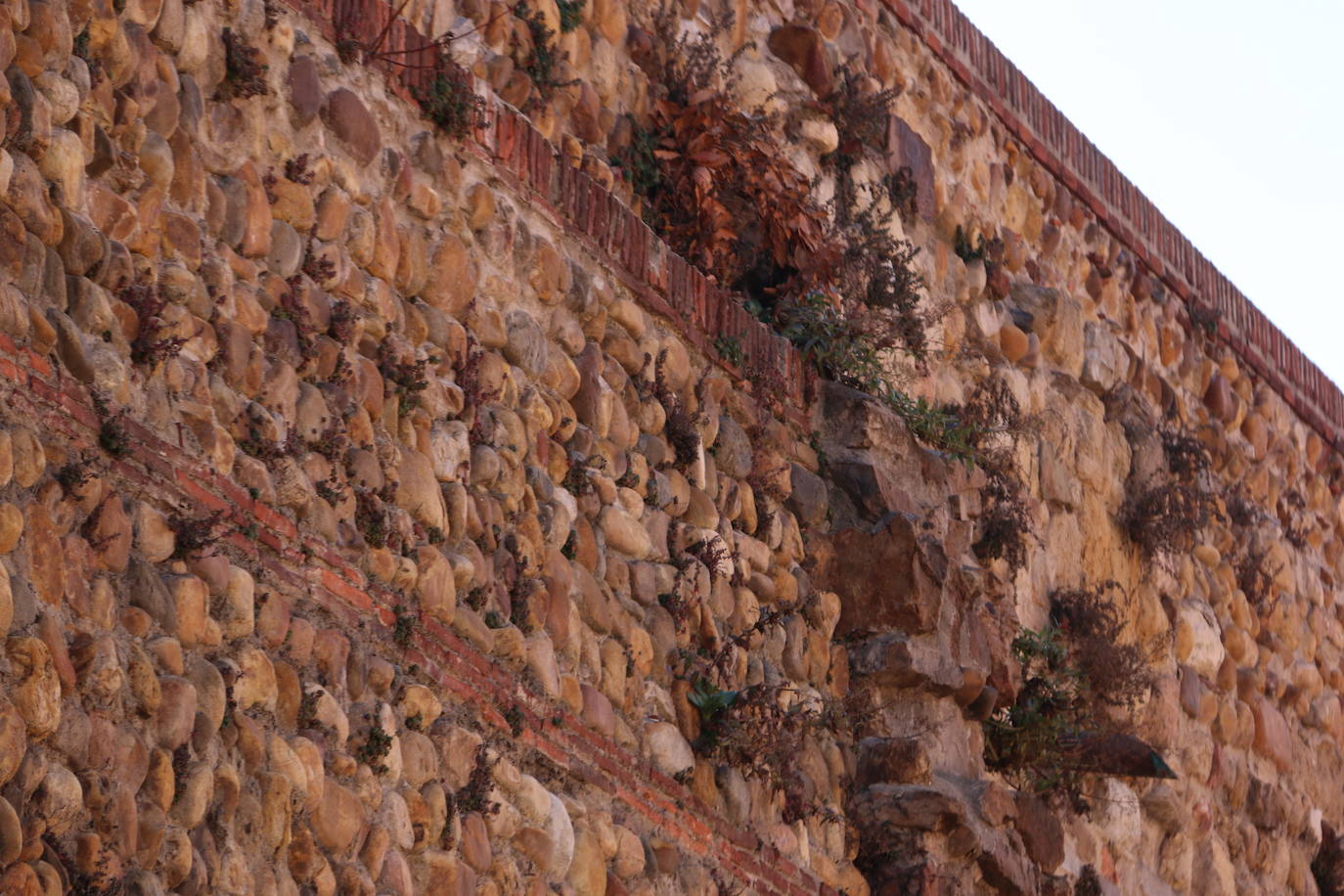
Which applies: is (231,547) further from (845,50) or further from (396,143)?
(845,50)

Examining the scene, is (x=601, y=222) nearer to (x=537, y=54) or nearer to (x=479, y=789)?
(x=537, y=54)

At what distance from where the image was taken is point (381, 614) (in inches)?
183

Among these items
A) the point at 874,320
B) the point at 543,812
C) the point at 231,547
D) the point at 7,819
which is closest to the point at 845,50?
the point at 874,320

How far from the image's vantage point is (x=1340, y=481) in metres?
11.9

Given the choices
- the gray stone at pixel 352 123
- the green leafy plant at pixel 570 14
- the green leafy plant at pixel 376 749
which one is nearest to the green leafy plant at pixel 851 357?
the green leafy plant at pixel 570 14

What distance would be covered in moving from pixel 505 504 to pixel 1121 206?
558cm

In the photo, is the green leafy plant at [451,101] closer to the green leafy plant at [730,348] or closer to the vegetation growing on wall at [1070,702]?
the green leafy plant at [730,348]

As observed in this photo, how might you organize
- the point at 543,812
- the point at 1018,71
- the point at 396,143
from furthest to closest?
the point at 1018,71
the point at 396,143
the point at 543,812

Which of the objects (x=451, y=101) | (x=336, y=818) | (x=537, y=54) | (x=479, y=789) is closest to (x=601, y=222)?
(x=537, y=54)

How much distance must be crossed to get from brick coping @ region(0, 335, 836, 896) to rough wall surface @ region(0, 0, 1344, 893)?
1 centimetres

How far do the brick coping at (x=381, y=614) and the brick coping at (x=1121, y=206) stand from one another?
4.07 meters

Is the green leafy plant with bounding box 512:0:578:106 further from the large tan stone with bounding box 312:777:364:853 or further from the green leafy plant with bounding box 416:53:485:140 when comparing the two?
the large tan stone with bounding box 312:777:364:853

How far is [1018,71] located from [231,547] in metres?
6.18

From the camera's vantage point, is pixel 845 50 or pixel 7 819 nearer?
pixel 7 819
